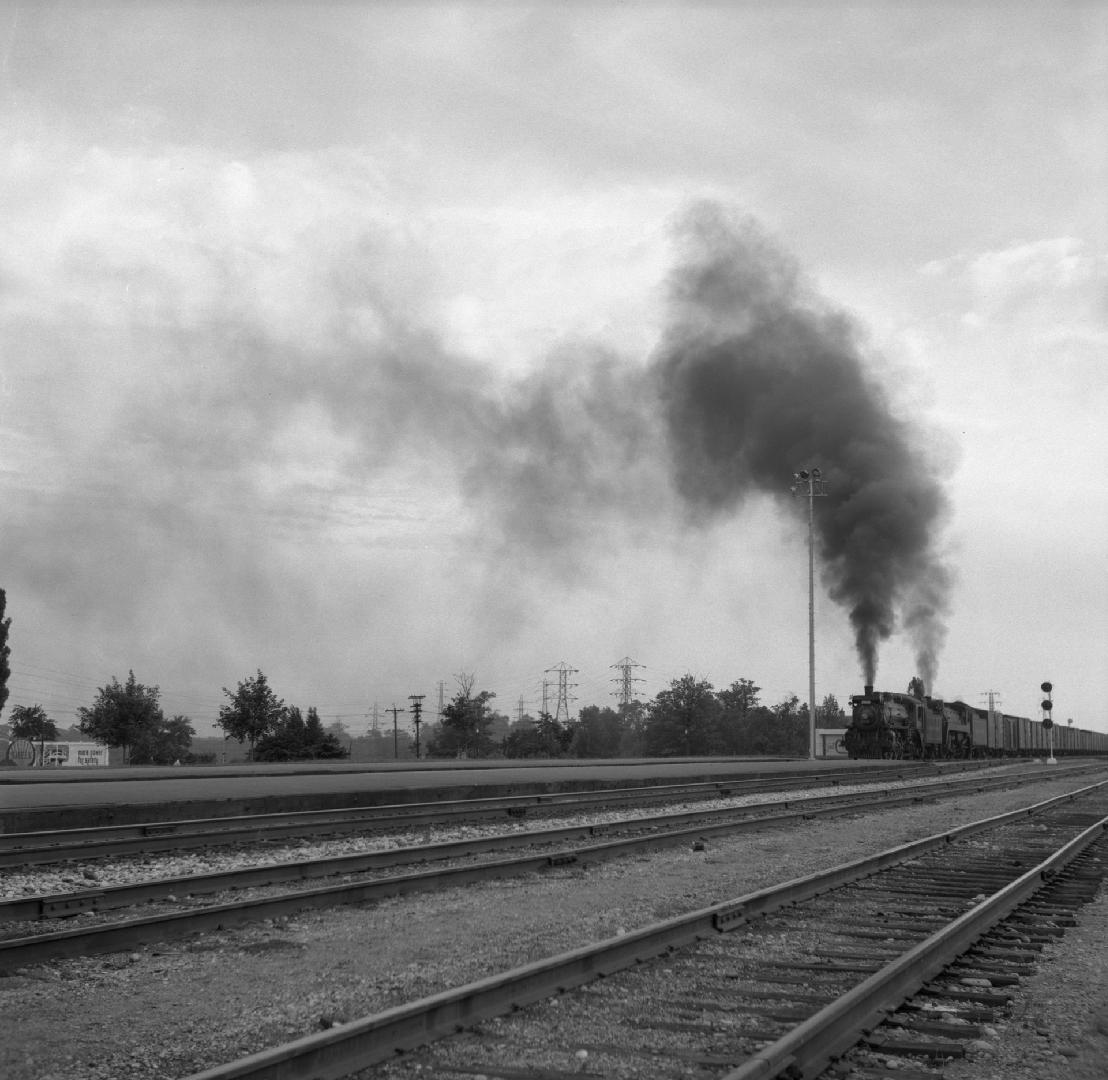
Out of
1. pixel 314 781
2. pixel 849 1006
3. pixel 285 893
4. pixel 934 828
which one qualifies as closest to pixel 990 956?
pixel 849 1006

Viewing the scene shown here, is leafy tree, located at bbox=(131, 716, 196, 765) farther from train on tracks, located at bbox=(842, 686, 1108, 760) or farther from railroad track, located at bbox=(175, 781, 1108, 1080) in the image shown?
railroad track, located at bbox=(175, 781, 1108, 1080)

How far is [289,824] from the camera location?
52.4 ft

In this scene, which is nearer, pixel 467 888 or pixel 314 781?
pixel 467 888

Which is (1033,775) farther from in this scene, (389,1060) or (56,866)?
(389,1060)

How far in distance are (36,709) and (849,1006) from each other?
79.3 m

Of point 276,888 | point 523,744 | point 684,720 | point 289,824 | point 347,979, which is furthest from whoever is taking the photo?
point 684,720

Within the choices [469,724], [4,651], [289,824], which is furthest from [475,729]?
[289,824]

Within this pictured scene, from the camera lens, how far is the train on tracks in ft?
169

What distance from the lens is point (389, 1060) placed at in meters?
5.21

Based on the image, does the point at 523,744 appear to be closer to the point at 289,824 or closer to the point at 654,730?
the point at 654,730

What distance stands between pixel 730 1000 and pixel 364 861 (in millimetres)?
6549

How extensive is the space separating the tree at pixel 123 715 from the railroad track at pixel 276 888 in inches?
1794

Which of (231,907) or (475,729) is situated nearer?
(231,907)

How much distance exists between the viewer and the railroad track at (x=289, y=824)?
43.5ft
